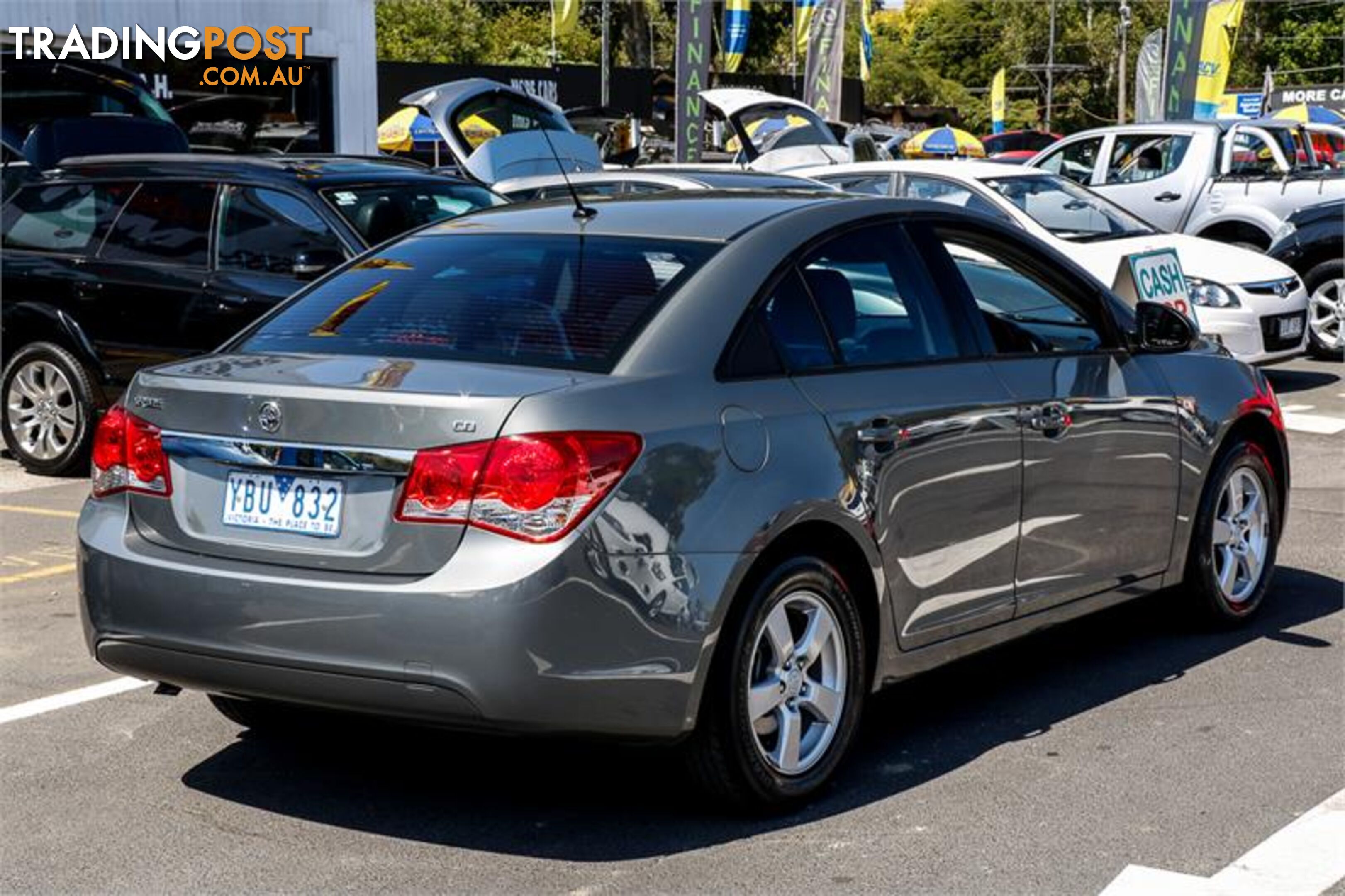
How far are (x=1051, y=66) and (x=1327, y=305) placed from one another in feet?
250

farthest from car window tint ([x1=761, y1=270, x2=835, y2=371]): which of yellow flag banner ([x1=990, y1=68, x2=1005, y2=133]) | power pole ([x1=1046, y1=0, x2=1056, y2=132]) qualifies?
power pole ([x1=1046, y1=0, x2=1056, y2=132])

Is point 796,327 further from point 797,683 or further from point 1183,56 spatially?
point 1183,56

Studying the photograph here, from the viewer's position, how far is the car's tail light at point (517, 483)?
14.9ft

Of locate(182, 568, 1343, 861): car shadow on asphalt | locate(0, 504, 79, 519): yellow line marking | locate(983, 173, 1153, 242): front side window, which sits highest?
locate(983, 173, 1153, 242): front side window

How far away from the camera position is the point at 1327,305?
53.6 ft

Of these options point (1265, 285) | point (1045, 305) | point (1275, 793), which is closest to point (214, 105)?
point (1265, 285)

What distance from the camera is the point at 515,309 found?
521cm

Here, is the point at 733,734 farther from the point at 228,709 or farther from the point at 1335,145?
the point at 1335,145

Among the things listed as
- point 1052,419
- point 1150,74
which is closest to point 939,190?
point 1052,419

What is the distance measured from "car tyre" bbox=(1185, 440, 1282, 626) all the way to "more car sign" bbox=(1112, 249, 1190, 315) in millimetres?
5690

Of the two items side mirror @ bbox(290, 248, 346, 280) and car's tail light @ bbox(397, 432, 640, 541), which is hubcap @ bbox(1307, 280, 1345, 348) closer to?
side mirror @ bbox(290, 248, 346, 280)

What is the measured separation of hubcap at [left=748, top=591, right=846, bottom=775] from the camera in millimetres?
5004

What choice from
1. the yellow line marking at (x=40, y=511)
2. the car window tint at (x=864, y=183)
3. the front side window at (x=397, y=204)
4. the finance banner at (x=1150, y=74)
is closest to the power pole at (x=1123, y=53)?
→ the finance banner at (x=1150, y=74)

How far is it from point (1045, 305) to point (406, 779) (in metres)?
2.58
